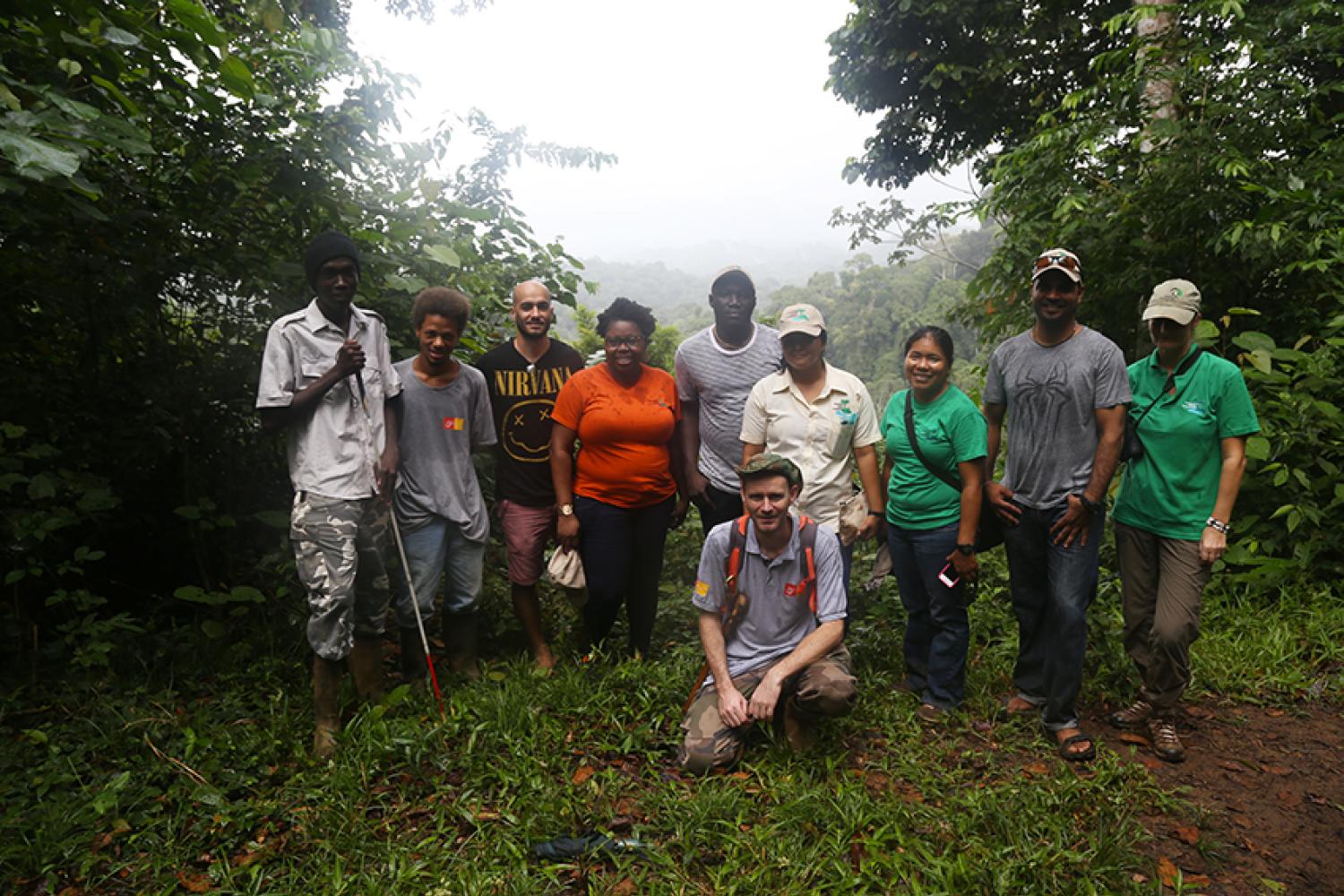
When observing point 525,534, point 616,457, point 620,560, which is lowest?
point 620,560

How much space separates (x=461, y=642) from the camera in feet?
13.8

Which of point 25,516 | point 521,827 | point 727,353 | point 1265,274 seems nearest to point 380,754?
point 521,827

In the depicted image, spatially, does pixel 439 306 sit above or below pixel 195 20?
below

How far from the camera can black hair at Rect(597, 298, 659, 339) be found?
3.93 m

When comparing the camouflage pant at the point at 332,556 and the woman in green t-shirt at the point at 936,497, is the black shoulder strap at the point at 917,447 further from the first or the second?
the camouflage pant at the point at 332,556

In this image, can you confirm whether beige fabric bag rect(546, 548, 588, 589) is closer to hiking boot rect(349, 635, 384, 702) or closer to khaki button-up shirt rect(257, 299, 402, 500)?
hiking boot rect(349, 635, 384, 702)

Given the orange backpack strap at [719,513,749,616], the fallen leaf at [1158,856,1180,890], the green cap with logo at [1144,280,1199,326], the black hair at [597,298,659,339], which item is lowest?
the fallen leaf at [1158,856,1180,890]

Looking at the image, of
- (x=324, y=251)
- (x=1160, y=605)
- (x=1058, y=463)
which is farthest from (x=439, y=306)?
(x=1160, y=605)

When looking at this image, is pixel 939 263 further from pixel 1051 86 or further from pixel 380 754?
pixel 380 754

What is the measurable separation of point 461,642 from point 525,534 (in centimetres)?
69

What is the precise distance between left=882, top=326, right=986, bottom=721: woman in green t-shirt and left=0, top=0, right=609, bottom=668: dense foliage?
257 centimetres

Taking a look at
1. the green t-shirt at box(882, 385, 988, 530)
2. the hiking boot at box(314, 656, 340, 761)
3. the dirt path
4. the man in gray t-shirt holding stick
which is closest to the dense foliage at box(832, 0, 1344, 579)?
the dirt path

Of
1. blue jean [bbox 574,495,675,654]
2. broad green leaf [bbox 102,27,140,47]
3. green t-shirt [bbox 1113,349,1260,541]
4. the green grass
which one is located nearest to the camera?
broad green leaf [bbox 102,27,140,47]

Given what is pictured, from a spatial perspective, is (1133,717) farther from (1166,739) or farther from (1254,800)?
(1254,800)
